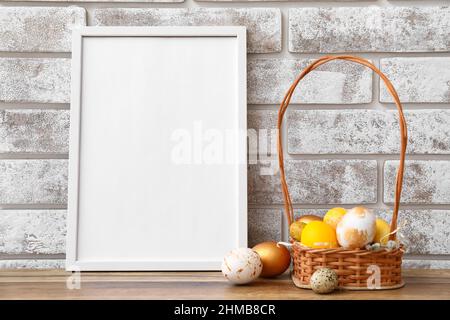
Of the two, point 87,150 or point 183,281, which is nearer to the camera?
point 183,281

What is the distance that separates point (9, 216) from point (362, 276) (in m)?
0.74

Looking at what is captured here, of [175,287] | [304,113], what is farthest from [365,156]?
[175,287]

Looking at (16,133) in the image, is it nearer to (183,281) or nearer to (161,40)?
(161,40)

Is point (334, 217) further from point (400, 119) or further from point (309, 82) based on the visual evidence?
point (309, 82)

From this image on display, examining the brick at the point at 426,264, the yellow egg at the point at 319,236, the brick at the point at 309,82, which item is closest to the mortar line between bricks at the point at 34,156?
the brick at the point at 309,82

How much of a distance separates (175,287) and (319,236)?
27 centimetres

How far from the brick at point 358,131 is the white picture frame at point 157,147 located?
5.8 inches

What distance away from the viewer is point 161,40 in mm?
1064

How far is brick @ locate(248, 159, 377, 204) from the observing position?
3.55 ft

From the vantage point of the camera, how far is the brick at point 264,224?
109 centimetres

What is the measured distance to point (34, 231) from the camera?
108 centimetres

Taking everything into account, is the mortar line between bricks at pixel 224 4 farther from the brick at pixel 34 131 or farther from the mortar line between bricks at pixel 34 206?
the mortar line between bricks at pixel 34 206
